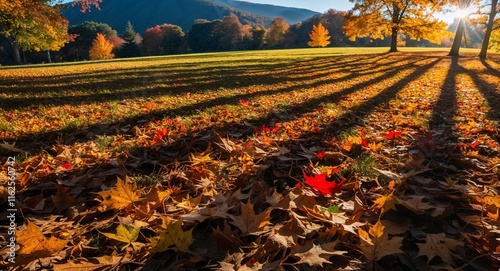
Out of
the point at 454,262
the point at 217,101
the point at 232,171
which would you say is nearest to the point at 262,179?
the point at 232,171

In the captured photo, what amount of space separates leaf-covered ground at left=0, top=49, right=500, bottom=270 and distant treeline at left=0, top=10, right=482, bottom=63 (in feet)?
213

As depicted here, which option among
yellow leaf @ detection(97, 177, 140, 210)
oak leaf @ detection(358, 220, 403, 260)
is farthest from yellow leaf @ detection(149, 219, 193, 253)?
oak leaf @ detection(358, 220, 403, 260)

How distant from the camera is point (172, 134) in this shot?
344 cm

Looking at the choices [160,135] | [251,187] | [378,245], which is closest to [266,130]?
[160,135]

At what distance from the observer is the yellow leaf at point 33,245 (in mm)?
1311

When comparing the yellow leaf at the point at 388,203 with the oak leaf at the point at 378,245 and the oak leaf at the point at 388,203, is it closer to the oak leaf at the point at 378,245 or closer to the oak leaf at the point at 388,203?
the oak leaf at the point at 388,203

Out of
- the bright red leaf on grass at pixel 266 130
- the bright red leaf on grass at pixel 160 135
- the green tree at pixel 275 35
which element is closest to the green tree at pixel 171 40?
the green tree at pixel 275 35

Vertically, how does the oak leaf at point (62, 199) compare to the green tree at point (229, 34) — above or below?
below

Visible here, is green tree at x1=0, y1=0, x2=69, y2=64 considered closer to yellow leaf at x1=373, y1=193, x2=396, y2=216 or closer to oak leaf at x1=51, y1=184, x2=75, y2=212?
oak leaf at x1=51, y1=184, x2=75, y2=212

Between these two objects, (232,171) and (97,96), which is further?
(97,96)

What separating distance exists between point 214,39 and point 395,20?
58.6 m

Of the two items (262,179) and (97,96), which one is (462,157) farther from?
(97,96)

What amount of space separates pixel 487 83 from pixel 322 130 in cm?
689

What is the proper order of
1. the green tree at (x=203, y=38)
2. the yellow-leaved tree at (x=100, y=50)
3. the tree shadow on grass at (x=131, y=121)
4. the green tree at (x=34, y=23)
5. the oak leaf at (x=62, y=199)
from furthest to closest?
the green tree at (x=203, y=38) < the yellow-leaved tree at (x=100, y=50) < the green tree at (x=34, y=23) < the tree shadow on grass at (x=131, y=121) < the oak leaf at (x=62, y=199)
